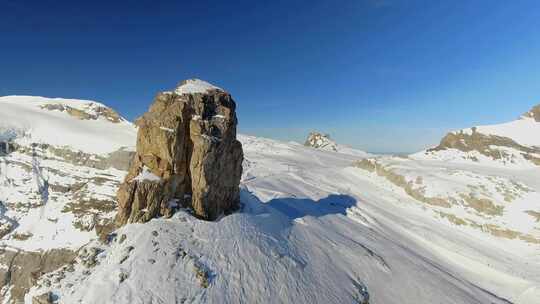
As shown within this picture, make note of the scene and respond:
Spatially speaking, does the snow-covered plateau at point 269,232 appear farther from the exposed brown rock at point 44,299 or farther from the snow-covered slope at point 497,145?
the snow-covered slope at point 497,145

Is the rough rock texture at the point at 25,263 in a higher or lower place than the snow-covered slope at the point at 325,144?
lower

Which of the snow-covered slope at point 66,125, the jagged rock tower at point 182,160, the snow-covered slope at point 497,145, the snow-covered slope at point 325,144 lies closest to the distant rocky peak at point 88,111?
the snow-covered slope at point 66,125

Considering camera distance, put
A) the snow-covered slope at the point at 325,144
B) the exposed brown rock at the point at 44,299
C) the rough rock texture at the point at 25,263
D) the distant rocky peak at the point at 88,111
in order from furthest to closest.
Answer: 1. the snow-covered slope at the point at 325,144
2. the distant rocky peak at the point at 88,111
3. the rough rock texture at the point at 25,263
4. the exposed brown rock at the point at 44,299

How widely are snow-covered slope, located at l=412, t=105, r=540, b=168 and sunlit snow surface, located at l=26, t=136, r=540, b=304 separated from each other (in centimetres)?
2752

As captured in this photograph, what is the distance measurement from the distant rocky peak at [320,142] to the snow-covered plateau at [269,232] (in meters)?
52.6

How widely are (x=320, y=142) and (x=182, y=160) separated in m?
96.6

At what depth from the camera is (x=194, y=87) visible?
22.2 meters

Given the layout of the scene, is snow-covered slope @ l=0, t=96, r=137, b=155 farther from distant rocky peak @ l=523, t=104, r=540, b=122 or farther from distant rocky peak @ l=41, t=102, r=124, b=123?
distant rocky peak @ l=523, t=104, r=540, b=122

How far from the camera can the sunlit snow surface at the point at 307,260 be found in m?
14.1

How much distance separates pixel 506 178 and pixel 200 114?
4488 centimetres

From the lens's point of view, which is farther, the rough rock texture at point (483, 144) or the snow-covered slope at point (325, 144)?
the snow-covered slope at point (325, 144)

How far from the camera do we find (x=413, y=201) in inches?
1635

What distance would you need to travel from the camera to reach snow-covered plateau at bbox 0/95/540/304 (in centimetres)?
1495

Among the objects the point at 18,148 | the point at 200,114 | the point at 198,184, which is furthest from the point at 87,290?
the point at 18,148
